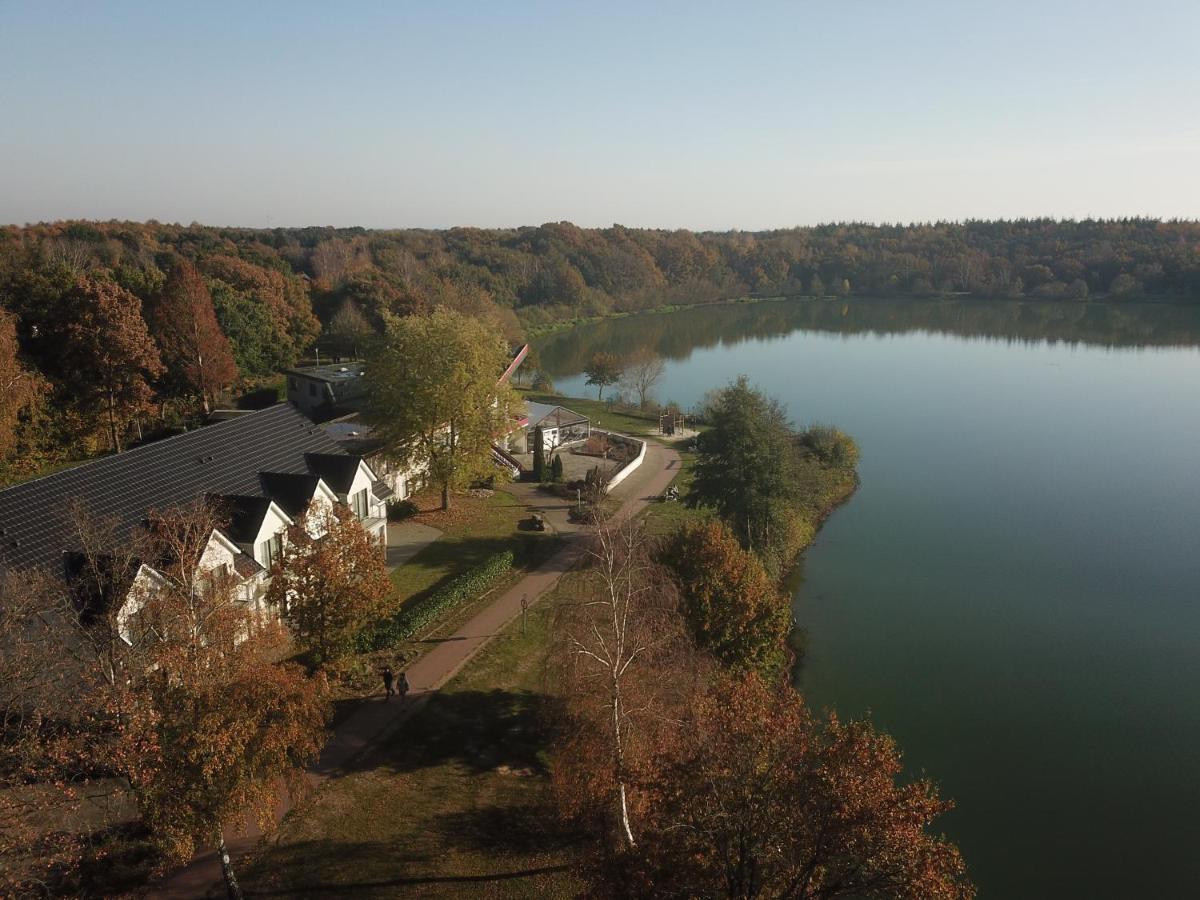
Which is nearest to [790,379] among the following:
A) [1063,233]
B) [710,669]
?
[710,669]

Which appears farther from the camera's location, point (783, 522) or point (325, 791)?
point (783, 522)

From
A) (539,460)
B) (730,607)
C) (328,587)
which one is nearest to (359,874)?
(328,587)

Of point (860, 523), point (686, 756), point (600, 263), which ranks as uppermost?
point (600, 263)

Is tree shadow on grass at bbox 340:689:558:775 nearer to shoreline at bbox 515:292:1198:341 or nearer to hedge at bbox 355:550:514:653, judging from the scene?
hedge at bbox 355:550:514:653

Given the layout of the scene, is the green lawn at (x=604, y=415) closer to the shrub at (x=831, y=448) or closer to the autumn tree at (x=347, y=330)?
the shrub at (x=831, y=448)

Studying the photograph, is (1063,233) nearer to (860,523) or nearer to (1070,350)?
(1070,350)

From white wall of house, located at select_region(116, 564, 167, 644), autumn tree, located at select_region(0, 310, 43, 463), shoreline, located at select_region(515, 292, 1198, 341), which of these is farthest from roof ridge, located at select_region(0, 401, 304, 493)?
shoreline, located at select_region(515, 292, 1198, 341)

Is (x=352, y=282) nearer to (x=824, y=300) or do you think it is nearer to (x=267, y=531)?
(x=267, y=531)
